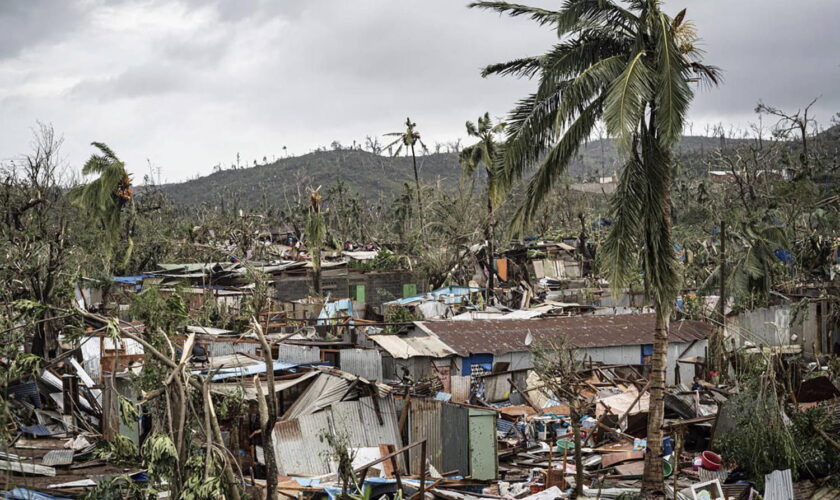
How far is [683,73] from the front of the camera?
9.99 metres

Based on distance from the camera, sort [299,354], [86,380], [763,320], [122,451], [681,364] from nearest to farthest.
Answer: [122,451], [86,380], [299,354], [681,364], [763,320]

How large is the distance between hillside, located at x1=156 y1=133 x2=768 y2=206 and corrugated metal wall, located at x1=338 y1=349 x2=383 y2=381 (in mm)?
73290

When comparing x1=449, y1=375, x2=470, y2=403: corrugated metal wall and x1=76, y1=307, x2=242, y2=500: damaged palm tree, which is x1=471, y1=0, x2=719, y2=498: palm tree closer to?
x1=76, y1=307, x2=242, y2=500: damaged palm tree

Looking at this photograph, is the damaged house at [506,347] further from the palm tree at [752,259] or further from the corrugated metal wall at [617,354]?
the palm tree at [752,259]

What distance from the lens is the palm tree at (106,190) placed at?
2011 centimetres

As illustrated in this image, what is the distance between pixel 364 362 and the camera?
1711cm

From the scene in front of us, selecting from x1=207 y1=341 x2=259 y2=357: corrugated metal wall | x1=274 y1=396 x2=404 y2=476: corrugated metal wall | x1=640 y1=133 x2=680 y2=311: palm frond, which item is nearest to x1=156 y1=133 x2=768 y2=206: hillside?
x1=207 y1=341 x2=259 y2=357: corrugated metal wall

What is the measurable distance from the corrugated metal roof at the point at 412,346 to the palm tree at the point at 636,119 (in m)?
7.00

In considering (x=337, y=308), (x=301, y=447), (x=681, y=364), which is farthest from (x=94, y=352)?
(x=681, y=364)

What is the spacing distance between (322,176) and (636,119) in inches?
3521

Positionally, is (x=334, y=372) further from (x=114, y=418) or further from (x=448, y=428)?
(x=114, y=418)

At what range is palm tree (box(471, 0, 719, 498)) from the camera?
9469 millimetres

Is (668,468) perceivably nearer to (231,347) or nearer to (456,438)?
(456,438)

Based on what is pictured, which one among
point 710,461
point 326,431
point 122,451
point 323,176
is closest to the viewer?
point 122,451
